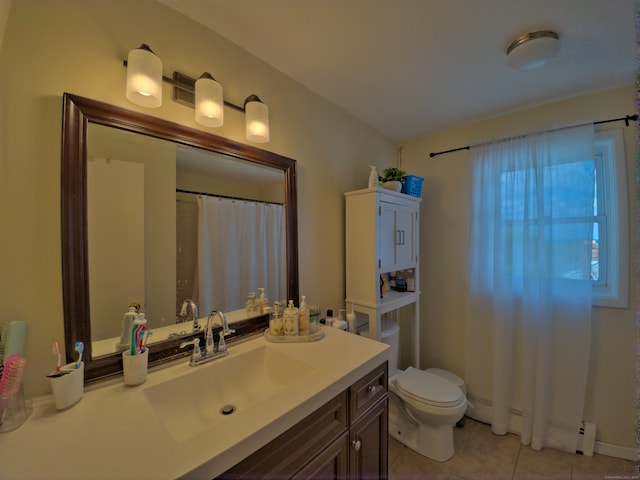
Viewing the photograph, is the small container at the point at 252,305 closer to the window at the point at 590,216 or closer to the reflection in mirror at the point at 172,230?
the reflection in mirror at the point at 172,230

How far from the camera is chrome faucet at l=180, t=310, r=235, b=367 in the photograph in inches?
39.2

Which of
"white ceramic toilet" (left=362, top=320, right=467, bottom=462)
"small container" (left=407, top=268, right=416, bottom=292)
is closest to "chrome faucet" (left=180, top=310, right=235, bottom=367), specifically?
"white ceramic toilet" (left=362, top=320, right=467, bottom=462)

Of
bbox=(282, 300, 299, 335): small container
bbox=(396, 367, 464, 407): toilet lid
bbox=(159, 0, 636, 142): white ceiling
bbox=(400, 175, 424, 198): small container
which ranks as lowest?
bbox=(396, 367, 464, 407): toilet lid

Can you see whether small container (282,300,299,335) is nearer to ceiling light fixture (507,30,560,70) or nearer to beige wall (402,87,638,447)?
beige wall (402,87,638,447)

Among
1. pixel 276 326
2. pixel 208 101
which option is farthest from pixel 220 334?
pixel 208 101

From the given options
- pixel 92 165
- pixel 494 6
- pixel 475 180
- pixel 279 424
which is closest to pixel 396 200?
pixel 475 180

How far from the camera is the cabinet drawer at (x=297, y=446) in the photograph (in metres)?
0.66

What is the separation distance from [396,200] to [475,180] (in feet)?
2.37

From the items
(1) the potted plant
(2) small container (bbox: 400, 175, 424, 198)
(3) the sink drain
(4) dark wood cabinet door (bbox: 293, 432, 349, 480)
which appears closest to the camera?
(4) dark wood cabinet door (bbox: 293, 432, 349, 480)

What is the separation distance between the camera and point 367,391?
1.05 meters

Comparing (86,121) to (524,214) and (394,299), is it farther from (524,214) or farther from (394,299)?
(524,214)

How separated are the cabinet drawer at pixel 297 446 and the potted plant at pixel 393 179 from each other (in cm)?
145

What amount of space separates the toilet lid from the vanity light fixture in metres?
1.79

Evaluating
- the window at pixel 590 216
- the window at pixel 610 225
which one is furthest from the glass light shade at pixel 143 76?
the window at pixel 610 225
